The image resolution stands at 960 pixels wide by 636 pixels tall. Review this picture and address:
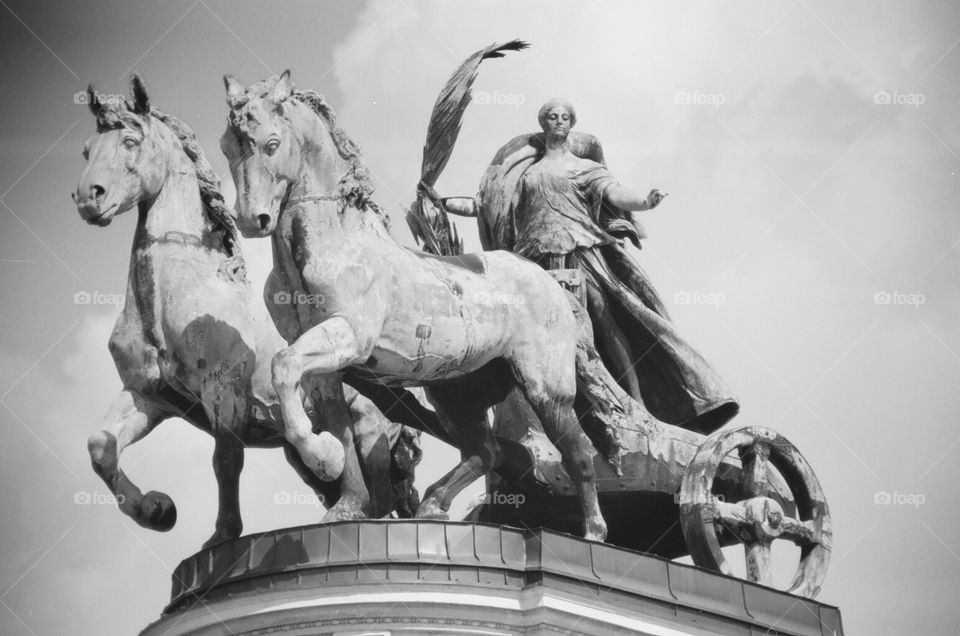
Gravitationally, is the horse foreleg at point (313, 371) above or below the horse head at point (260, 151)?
below

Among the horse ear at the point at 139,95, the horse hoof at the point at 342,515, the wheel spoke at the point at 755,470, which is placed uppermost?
the horse ear at the point at 139,95

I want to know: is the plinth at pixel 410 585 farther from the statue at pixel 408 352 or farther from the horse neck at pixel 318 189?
the horse neck at pixel 318 189

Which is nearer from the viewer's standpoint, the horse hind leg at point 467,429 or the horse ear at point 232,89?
the horse ear at point 232,89

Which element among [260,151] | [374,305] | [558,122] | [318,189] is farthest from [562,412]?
[558,122]

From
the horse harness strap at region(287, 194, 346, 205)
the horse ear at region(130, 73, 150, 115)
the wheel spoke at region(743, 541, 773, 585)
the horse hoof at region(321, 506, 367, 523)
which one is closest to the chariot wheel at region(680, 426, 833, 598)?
the wheel spoke at region(743, 541, 773, 585)

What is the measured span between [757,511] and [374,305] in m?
4.76

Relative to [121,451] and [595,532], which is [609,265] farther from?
[121,451]

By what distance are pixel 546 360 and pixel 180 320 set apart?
137 inches

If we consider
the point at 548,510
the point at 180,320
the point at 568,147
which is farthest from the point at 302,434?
the point at 568,147

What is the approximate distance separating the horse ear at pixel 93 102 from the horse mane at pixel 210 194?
66 cm

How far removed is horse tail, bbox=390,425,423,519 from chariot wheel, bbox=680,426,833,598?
2.69m

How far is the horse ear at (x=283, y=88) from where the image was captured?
795 inches

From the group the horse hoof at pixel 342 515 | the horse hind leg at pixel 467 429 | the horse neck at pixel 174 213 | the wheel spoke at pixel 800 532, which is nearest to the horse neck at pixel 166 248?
the horse neck at pixel 174 213

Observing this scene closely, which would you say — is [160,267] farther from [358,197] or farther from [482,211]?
[482,211]
